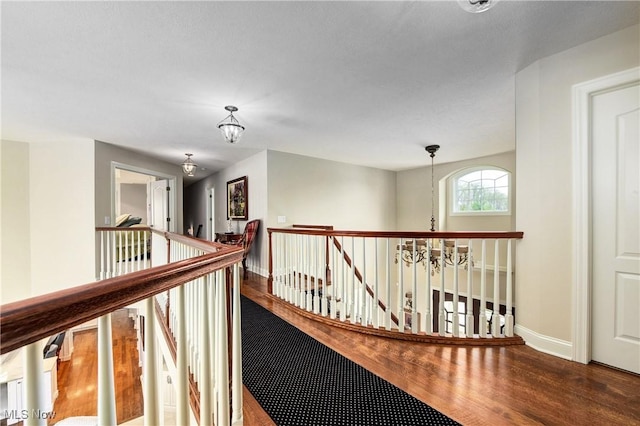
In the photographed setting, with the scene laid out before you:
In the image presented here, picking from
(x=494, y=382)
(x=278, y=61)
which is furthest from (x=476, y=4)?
(x=494, y=382)

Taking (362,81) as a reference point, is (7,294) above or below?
below

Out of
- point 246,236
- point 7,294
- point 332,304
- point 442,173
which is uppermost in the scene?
point 442,173

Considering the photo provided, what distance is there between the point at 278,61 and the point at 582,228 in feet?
8.43

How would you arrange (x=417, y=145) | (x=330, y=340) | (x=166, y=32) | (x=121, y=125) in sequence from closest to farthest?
(x=166, y=32) → (x=330, y=340) → (x=121, y=125) → (x=417, y=145)

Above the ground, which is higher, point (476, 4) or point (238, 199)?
point (476, 4)

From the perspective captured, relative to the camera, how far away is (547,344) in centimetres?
205

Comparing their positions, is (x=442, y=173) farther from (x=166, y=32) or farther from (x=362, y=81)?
(x=166, y=32)

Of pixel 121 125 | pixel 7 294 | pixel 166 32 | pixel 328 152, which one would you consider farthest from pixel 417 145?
pixel 7 294

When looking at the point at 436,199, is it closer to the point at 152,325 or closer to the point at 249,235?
the point at 249,235

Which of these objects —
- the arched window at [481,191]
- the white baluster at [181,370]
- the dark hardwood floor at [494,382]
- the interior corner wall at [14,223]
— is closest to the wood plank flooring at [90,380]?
the interior corner wall at [14,223]

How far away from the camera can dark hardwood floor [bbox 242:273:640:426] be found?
144cm

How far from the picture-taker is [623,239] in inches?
71.9

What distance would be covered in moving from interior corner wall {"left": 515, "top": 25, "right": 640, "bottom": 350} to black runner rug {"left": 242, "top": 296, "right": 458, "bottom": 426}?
4.32ft

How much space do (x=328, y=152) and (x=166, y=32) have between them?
353 centimetres
